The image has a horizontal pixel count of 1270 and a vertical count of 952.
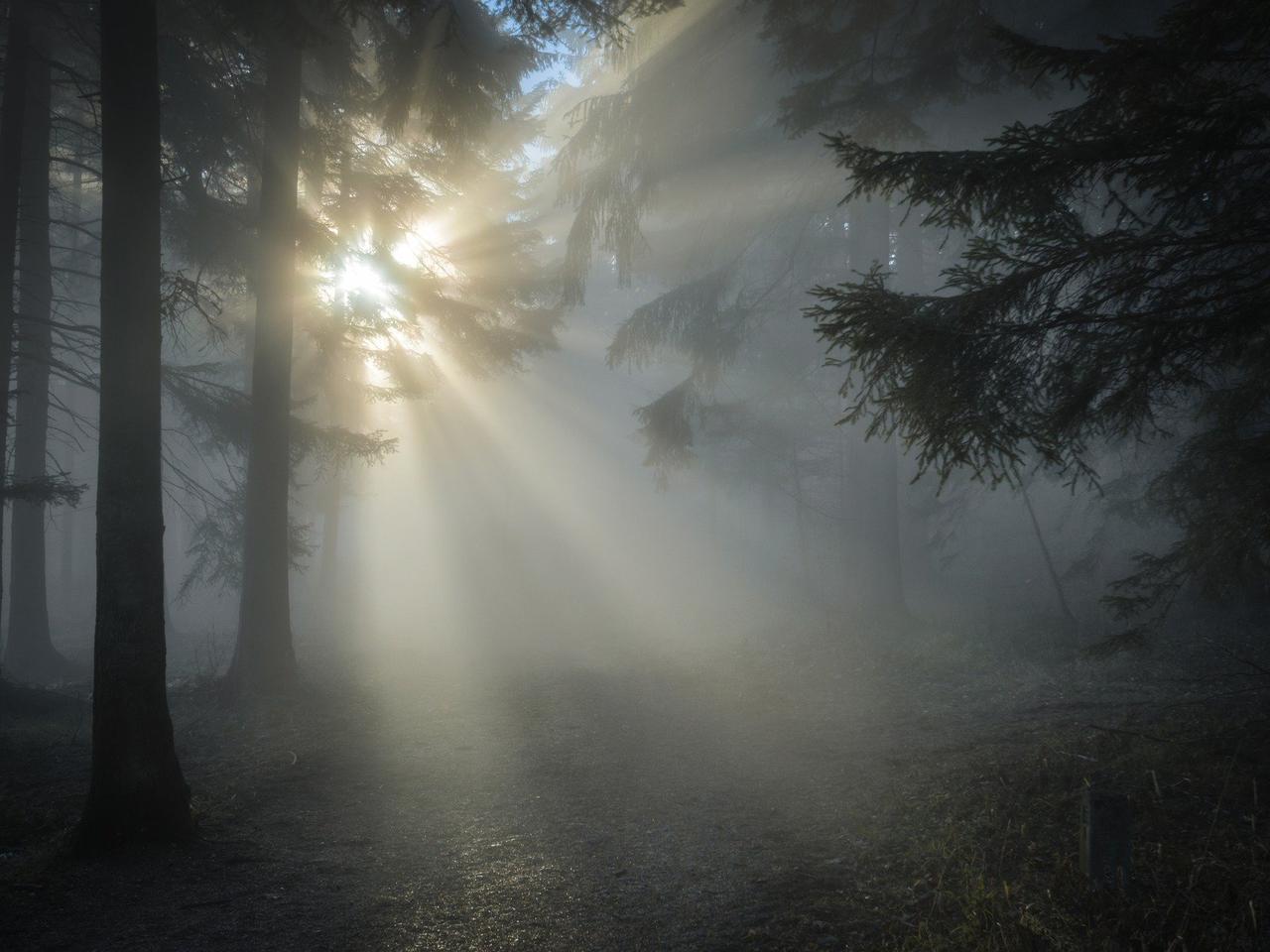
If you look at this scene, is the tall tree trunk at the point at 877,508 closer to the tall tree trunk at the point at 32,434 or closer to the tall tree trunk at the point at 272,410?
the tall tree trunk at the point at 272,410

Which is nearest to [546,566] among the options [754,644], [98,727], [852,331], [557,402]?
[557,402]

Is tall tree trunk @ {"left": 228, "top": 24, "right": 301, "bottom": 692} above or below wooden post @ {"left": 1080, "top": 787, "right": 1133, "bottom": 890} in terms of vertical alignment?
above

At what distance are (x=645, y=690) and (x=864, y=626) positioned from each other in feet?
15.6

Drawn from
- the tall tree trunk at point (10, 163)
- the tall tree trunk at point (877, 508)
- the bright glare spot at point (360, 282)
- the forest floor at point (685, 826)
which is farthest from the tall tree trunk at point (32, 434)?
the tall tree trunk at point (877, 508)

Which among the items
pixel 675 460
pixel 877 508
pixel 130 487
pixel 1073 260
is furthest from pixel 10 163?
pixel 877 508

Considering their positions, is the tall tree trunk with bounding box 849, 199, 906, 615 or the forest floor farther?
the tall tree trunk with bounding box 849, 199, 906, 615

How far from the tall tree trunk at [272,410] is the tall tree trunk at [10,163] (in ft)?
10.4

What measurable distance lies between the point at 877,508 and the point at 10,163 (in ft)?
49.7

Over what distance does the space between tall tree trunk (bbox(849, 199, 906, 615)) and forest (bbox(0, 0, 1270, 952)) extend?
0.09 meters

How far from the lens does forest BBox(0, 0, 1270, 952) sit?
490 cm

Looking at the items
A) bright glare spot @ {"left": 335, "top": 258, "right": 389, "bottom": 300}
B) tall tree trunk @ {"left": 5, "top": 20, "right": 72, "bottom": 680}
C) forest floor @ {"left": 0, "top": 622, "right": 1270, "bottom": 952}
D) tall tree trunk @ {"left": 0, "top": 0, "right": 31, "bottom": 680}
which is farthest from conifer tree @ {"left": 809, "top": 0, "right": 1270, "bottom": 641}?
tall tree trunk @ {"left": 5, "top": 20, "right": 72, "bottom": 680}

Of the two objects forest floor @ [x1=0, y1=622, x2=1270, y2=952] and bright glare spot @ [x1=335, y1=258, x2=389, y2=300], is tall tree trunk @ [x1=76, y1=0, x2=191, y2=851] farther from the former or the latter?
bright glare spot @ [x1=335, y1=258, x2=389, y2=300]

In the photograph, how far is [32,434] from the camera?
49.8ft

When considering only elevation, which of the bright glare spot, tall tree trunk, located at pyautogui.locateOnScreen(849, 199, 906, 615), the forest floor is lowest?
the forest floor
